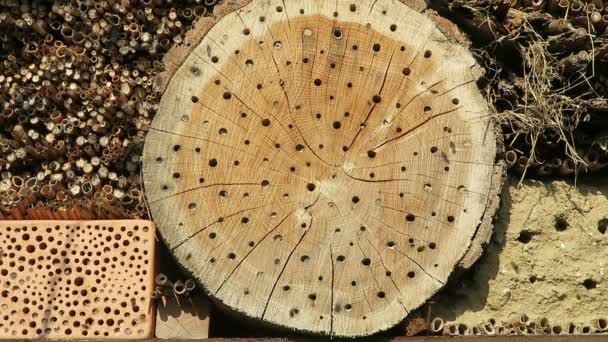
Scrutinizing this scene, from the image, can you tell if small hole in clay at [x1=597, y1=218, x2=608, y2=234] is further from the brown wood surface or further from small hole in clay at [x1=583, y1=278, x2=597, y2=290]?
the brown wood surface

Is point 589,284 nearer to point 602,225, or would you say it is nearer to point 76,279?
point 602,225

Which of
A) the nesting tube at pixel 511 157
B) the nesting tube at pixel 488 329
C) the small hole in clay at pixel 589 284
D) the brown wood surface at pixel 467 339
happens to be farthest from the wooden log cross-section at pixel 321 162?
the small hole in clay at pixel 589 284

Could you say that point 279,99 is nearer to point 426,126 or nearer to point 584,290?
point 426,126

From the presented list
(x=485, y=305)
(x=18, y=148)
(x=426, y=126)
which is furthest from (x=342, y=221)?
(x=18, y=148)

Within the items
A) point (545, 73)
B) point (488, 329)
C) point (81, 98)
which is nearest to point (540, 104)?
point (545, 73)

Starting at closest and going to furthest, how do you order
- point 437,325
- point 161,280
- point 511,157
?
1. point 161,280
2. point 437,325
3. point 511,157

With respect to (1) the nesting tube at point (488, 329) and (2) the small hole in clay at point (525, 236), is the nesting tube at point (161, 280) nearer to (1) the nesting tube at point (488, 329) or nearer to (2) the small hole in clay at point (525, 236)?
(1) the nesting tube at point (488, 329)
